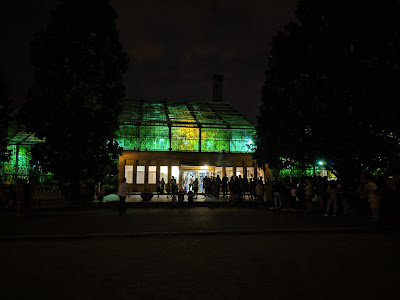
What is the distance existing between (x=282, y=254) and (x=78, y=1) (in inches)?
709

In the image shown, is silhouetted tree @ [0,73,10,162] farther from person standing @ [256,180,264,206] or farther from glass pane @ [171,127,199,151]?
person standing @ [256,180,264,206]

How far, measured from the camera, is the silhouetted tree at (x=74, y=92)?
754 inches

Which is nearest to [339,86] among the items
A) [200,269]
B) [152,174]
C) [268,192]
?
[268,192]

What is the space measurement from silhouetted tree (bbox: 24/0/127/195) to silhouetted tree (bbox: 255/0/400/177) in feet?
30.3

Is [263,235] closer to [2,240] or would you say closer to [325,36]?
[2,240]

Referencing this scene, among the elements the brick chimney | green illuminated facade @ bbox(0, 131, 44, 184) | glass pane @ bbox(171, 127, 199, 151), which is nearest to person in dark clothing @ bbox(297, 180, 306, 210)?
glass pane @ bbox(171, 127, 199, 151)

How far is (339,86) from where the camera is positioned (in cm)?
1655

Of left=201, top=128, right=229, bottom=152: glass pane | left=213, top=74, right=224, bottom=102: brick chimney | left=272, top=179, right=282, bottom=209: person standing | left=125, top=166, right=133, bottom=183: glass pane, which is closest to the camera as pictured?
left=272, top=179, right=282, bottom=209: person standing

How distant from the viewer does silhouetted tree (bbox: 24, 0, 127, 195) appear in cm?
1914

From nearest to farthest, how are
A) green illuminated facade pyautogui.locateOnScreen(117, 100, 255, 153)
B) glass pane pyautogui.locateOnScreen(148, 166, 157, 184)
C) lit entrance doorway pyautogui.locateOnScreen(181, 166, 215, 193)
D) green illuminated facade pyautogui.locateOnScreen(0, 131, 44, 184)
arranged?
green illuminated facade pyautogui.locateOnScreen(0, 131, 44, 184) → green illuminated facade pyautogui.locateOnScreen(117, 100, 255, 153) → glass pane pyautogui.locateOnScreen(148, 166, 157, 184) → lit entrance doorway pyautogui.locateOnScreen(181, 166, 215, 193)

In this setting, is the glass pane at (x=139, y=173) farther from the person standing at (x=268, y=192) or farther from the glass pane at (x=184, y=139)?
the person standing at (x=268, y=192)

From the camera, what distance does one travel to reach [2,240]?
953cm

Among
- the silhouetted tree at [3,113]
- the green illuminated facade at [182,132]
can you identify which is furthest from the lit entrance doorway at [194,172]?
the silhouetted tree at [3,113]

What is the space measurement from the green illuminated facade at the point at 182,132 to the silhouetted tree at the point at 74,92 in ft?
40.4
